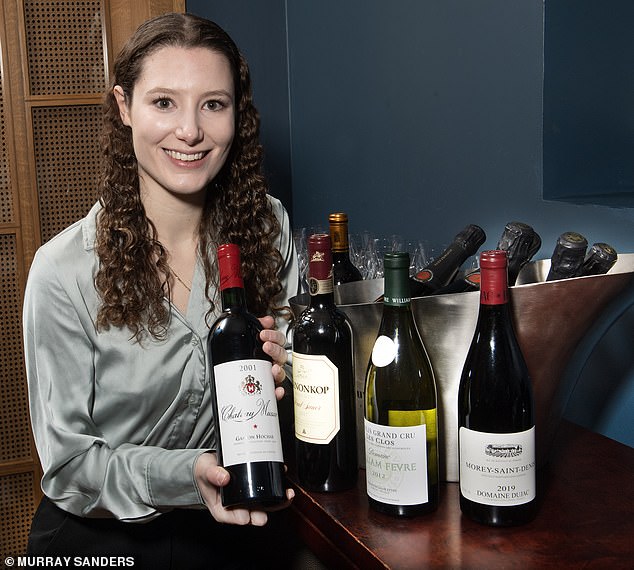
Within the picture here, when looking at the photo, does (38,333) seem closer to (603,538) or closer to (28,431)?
(603,538)

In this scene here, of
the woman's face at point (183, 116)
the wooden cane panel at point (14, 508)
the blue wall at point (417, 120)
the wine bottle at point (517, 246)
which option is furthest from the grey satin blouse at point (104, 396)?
the wooden cane panel at point (14, 508)

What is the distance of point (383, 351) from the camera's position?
36.2 inches

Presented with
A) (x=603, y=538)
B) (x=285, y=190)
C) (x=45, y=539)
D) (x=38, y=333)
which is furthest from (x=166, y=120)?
(x=285, y=190)

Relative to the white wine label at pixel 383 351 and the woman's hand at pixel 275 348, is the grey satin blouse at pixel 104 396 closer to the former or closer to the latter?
the woman's hand at pixel 275 348

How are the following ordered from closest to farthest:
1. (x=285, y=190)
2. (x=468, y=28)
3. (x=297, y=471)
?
(x=297, y=471)
(x=468, y=28)
(x=285, y=190)

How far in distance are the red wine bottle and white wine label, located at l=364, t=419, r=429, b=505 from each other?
27 cm

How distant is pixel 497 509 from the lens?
83 centimetres

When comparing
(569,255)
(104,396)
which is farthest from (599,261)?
(104,396)

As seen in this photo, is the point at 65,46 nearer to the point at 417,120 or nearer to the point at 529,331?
the point at 417,120

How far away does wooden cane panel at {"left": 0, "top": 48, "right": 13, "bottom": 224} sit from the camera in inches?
88.0

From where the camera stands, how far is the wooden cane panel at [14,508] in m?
2.36

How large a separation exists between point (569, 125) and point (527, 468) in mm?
711

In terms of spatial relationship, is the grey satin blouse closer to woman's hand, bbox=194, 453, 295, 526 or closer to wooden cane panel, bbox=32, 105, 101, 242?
woman's hand, bbox=194, 453, 295, 526

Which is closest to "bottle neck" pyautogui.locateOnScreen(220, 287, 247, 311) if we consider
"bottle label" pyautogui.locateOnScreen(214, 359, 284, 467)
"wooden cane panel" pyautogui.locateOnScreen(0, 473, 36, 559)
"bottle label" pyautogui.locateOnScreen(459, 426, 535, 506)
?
"bottle label" pyautogui.locateOnScreen(214, 359, 284, 467)
